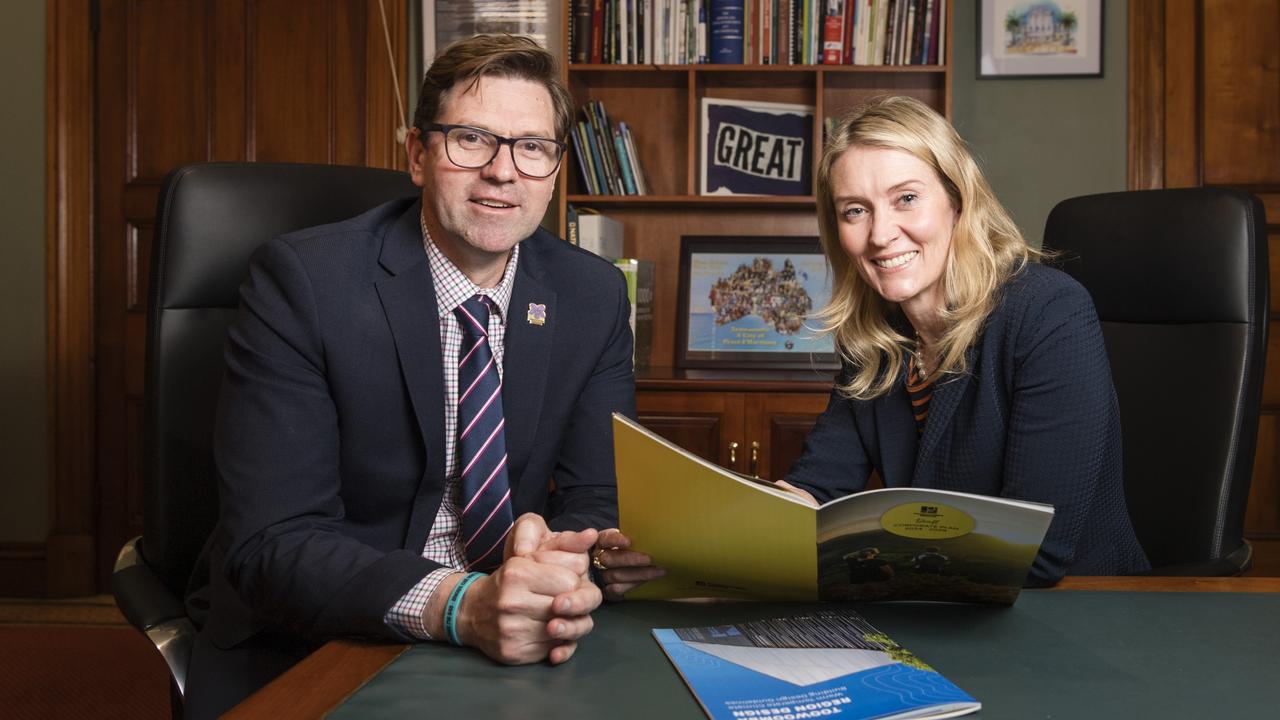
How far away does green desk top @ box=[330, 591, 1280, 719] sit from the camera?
717 millimetres

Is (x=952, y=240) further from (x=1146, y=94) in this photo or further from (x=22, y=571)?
(x=22, y=571)

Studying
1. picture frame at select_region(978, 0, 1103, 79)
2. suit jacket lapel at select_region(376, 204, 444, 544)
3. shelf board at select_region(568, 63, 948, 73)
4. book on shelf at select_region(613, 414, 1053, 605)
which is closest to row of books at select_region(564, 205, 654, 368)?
shelf board at select_region(568, 63, 948, 73)

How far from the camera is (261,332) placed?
124 cm

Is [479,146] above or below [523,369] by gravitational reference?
above

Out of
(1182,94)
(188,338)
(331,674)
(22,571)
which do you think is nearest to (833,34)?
(1182,94)

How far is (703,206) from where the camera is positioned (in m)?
3.14

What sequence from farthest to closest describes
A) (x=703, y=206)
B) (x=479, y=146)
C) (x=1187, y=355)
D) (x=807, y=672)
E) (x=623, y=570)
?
(x=703, y=206) < (x=1187, y=355) < (x=479, y=146) < (x=623, y=570) < (x=807, y=672)

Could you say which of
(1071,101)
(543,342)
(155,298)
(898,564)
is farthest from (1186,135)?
(155,298)

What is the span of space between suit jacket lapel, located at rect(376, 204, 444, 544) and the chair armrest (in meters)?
0.30

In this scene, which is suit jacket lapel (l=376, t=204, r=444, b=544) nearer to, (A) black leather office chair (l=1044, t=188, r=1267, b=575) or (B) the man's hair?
(B) the man's hair

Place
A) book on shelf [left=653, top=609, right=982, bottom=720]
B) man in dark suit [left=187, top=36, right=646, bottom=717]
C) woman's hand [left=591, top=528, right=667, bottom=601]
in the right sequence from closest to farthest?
book on shelf [left=653, top=609, right=982, bottom=720], woman's hand [left=591, top=528, right=667, bottom=601], man in dark suit [left=187, top=36, right=646, bottom=717]

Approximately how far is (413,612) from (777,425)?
1.83 m

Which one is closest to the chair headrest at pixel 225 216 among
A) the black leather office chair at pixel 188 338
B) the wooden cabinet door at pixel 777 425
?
the black leather office chair at pixel 188 338

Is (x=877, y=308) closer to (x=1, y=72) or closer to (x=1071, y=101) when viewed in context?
(x=1071, y=101)
